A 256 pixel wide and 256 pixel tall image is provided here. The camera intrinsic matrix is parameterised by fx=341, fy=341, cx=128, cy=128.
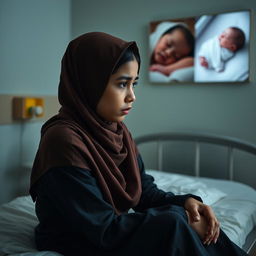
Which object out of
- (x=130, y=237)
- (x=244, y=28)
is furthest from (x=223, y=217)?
(x=244, y=28)

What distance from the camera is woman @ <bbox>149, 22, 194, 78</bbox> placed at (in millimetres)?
2277

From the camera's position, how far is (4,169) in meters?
2.05

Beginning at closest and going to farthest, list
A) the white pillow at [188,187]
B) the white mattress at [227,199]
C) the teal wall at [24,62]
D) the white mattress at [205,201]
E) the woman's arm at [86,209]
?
the woman's arm at [86,209] → the white mattress at [205,201] → the white mattress at [227,199] → the white pillow at [188,187] → the teal wall at [24,62]

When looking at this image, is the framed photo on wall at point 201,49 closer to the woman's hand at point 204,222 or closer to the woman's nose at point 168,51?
the woman's nose at point 168,51

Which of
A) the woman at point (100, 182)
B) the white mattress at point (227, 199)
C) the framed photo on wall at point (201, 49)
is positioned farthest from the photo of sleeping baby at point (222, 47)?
the woman at point (100, 182)

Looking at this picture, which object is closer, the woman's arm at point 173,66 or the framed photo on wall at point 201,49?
the framed photo on wall at point 201,49

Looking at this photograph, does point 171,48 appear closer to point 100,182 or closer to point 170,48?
point 170,48

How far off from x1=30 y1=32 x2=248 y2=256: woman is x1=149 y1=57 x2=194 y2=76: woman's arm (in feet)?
4.10

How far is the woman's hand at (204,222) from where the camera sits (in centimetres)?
98

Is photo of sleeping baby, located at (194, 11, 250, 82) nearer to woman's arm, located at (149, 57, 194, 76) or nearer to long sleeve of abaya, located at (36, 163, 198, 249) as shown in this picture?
woman's arm, located at (149, 57, 194, 76)

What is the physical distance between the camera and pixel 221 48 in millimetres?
2145

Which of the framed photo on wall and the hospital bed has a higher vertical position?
the framed photo on wall

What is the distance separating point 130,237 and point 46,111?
1565mm

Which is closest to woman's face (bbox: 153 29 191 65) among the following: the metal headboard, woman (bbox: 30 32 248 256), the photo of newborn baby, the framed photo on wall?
the framed photo on wall
